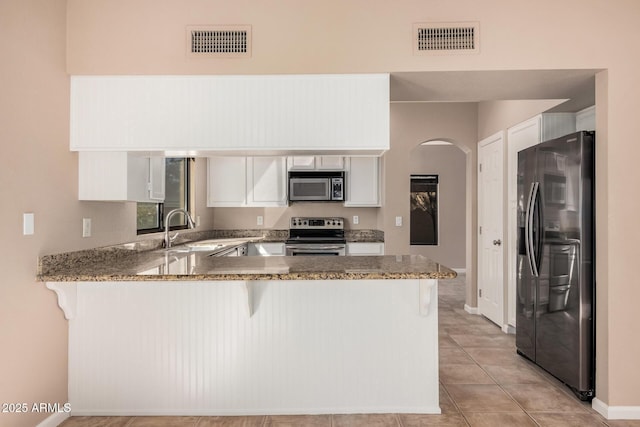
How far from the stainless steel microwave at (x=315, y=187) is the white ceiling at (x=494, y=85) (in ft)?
7.00

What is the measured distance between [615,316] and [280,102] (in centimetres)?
236

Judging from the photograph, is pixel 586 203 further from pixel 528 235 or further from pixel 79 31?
pixel 79 31

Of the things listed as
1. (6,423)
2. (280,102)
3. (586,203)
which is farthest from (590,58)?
(6,423)

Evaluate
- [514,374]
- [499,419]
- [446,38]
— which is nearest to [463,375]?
[514,374]

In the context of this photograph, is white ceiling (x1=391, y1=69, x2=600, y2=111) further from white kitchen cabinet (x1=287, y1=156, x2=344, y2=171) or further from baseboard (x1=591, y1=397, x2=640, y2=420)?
white kitchen cabinet (x1=287, y1=156, x2=344, y2=171)

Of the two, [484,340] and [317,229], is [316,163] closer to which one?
[317,229]

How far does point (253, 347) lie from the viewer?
2572 millimetres

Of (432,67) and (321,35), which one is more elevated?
(321,35)

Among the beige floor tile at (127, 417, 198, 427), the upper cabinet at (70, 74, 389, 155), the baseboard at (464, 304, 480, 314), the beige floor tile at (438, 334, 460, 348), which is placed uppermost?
the upper cabinet at (70, 74, 389, 155)

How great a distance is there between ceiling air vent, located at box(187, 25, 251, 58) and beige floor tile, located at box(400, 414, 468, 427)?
7.58 feet

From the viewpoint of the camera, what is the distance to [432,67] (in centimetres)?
252

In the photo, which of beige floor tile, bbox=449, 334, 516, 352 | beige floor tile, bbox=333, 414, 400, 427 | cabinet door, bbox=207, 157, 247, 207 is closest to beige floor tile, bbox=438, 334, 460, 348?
beige floor tile, bbox=449, 334, 516, 352

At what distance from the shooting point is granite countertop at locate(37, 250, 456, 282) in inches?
84.7

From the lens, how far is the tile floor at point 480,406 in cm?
244
